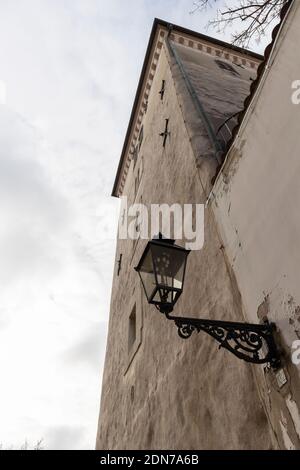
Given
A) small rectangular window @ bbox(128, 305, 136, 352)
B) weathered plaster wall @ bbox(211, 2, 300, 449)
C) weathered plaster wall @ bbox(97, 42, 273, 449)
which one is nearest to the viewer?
weathered plaster wall @ bbox(211, 2, 300, 449)

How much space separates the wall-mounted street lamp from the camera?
2748 mm

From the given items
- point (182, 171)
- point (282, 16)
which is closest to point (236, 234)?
point (282, 16)

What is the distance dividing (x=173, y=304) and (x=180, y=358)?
197 centimetres

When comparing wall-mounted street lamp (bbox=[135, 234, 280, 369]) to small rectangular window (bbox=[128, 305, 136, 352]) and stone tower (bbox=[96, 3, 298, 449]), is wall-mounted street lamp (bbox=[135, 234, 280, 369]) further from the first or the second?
small rectangular window (bbox=[128, 305, 136, 352])

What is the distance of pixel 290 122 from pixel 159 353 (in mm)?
3439

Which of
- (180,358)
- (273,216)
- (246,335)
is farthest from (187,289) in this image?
(246,335)

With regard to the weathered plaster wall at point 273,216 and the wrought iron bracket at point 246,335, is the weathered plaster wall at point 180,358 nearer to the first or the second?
the weathered plaster wall at point 273,216

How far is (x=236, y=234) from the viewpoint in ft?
12.1

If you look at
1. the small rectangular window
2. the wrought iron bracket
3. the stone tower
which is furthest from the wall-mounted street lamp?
the small rectangular window

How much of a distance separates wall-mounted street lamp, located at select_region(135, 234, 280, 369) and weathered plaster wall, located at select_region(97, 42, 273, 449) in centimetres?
44

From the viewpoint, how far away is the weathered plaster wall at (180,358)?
3.38 metres

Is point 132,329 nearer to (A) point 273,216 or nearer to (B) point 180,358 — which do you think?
(B) point 180,358

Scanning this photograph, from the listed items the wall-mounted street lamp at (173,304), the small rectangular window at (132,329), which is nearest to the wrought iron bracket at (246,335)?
the wall-mounted street lamp at (173,304)

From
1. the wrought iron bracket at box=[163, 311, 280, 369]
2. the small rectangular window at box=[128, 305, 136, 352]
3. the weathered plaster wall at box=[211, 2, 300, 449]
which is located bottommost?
the wrought iron bracket at box=[163, 311, 280, 369]
